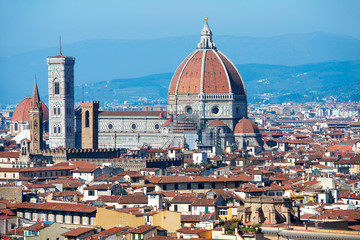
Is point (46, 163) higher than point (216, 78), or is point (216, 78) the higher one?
point (216, 78)

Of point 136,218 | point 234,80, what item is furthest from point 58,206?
point 234,80

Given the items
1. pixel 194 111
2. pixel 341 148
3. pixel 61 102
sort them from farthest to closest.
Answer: pixel 194 111 < pixel 61 102 < pixel 341 148

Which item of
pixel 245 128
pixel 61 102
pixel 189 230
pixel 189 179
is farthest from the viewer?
pixel 61 102

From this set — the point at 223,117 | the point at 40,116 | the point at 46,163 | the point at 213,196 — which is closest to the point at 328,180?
the point at 213,196

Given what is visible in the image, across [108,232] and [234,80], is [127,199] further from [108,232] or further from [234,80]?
[234,80]

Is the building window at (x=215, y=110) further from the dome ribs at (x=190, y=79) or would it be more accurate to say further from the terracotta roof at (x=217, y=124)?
the terracotta roof at (x=217, y=124)

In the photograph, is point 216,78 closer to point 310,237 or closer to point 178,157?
point 178,157

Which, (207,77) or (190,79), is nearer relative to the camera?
(207,77)
